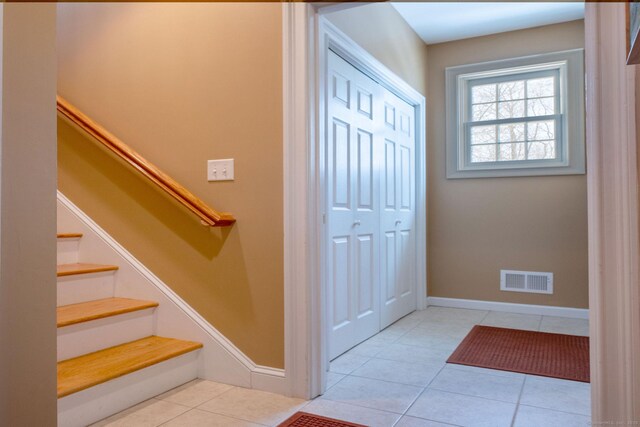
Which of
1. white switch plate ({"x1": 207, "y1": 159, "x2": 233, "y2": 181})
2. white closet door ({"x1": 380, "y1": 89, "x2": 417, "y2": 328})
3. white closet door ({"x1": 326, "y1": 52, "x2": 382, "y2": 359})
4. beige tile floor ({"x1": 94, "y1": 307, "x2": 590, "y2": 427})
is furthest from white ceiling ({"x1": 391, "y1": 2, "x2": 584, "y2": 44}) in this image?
beige tile floor ({"x1": 94, "y1": 307, "x2": 590, "y2": 427})

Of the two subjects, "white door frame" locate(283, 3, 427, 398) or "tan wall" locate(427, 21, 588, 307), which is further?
"tan wall" locate(427, 21, 588, 307)

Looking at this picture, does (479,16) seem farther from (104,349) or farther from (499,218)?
(104,349)

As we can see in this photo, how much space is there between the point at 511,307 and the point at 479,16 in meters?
2.47

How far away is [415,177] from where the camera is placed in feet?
13.4

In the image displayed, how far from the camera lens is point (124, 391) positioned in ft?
6.33

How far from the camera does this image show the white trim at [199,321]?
2.14 metres

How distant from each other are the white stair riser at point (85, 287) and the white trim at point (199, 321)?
0.51ft

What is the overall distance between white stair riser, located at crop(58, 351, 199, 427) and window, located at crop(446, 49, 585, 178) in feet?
9.67

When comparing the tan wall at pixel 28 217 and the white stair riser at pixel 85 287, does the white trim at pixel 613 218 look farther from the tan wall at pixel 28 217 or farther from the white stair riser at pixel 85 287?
the white stair riser at pixel 85 287

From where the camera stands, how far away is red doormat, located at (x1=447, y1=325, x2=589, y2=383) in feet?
8.14

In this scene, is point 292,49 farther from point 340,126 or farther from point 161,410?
point 161,410

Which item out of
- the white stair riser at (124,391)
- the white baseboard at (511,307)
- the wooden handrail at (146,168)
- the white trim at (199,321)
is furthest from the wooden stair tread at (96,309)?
the white baseboard at (511,307)

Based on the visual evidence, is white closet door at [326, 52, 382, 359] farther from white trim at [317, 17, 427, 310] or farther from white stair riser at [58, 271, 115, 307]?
white stair riser at [58, 271, 115, 307]

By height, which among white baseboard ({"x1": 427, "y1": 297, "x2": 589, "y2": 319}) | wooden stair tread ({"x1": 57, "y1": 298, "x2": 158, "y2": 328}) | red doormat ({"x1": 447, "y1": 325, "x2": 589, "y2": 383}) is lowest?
red doormat ({"x1": 447, "y1": 325, "x2": 589, "y2": 383})
